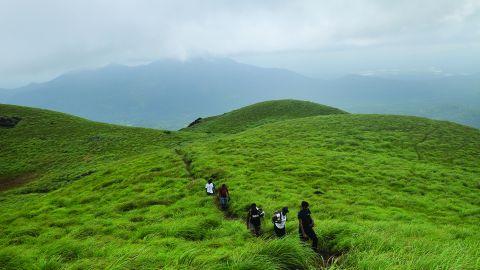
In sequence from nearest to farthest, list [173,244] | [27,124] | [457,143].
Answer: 1. [173,244]
2. [457,143]
3. [27,124]

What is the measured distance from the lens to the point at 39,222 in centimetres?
2666

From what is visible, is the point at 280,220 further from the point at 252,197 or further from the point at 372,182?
the point at 372,182

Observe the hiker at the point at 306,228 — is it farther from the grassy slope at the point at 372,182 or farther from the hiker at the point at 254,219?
the hiker at the point at 254,219

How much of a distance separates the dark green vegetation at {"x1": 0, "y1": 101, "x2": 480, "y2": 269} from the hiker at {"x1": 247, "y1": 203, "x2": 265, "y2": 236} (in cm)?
52

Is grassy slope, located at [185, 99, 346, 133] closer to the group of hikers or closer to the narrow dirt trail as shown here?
the narrow dirt trail

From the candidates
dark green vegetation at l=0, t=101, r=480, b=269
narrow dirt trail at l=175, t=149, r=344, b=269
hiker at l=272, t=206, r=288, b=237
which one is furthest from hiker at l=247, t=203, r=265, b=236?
narrow dirt trail at l=175, t=149, r=344, b=269

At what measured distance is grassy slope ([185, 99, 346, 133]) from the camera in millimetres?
99188

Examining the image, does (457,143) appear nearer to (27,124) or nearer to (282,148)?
(282,148)

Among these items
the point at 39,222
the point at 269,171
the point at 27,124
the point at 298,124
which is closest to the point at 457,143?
the point at 298,124

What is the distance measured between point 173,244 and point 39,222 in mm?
15605

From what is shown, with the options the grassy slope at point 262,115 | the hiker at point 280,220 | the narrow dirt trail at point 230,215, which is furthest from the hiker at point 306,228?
the grassy slope at point 262,115

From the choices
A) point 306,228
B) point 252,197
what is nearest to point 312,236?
point 306,228

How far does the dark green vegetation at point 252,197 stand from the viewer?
39.3 ft

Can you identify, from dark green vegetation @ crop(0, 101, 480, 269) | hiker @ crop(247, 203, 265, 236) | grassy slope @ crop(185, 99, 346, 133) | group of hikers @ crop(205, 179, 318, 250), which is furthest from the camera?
grassy slope @ crop(185, 99, 346, 133)
